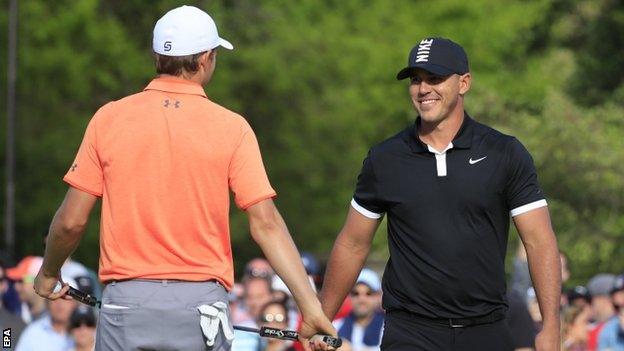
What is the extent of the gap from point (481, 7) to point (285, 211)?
23.6 ft

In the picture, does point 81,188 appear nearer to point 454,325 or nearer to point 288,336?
point 288,336

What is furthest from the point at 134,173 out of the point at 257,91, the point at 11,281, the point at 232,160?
the point at 257,91

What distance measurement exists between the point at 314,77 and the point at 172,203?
29749mm

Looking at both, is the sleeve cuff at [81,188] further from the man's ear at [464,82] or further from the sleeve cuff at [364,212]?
the man's ear at [464,82]

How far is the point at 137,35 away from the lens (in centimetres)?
3647

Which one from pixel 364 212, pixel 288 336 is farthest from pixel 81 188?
pixel 364 212

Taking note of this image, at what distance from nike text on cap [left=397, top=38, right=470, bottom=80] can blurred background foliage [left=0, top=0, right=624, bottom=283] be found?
802 inches

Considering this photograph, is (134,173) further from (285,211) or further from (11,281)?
(285,211)

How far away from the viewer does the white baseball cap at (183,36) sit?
24.8 feet

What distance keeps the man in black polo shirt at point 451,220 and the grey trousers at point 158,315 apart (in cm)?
132

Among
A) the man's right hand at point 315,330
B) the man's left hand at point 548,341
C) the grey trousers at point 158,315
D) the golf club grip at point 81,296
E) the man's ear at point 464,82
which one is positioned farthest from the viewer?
the man's ear at point 464,82

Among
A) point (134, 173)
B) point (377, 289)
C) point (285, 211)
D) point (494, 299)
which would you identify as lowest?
point (285, 211)

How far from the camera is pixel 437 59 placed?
8.51m

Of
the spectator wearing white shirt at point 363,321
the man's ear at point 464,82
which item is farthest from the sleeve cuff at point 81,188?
the spectator wearing white shirt at point 363,321
